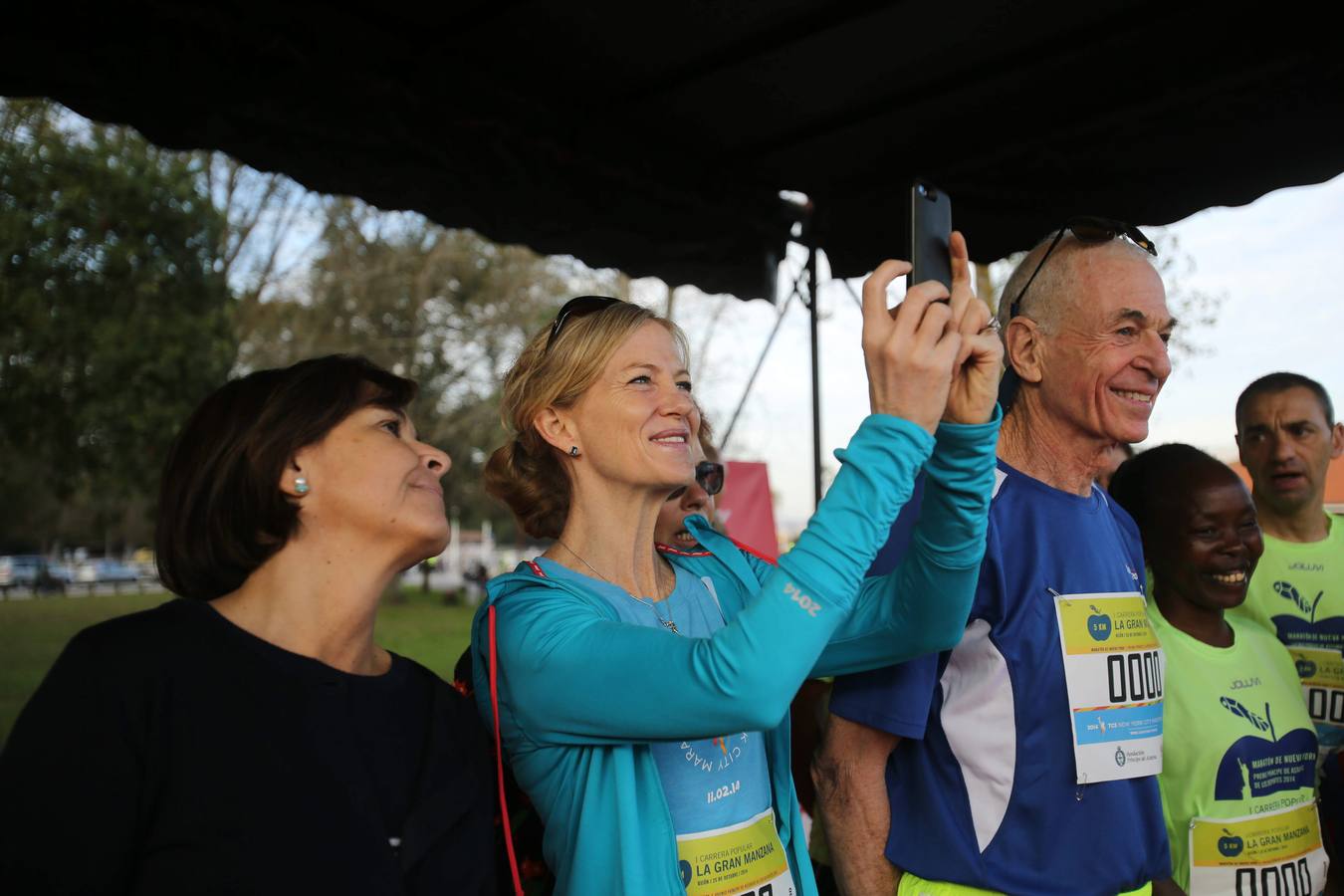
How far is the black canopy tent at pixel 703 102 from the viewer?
2.50 meters

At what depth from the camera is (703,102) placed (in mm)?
3322

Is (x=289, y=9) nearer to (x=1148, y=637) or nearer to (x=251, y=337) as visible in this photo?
(x=1148, y=637)

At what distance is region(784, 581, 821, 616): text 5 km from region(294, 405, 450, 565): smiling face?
0.62 metres

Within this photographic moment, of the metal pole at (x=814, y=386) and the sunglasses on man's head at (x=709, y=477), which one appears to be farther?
the metal pole at (x=814, y=386)

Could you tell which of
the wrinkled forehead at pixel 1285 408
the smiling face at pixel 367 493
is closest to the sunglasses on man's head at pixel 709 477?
the smiling face at pixel 367 493

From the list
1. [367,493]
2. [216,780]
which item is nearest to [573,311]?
[367,493]

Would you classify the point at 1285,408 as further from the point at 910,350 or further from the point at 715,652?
the point at 715,652

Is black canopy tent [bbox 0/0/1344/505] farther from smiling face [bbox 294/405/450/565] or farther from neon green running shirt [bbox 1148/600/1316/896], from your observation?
neon green running shirt [bbox 1148/600/1316/896]

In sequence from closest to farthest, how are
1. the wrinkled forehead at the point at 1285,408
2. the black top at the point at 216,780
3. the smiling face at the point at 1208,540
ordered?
the black top at the point at 216,780 < the smiling face at the point at 1208,540 < the wrinkled forehead at the point at 1285,408

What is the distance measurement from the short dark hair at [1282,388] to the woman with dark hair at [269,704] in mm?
2840

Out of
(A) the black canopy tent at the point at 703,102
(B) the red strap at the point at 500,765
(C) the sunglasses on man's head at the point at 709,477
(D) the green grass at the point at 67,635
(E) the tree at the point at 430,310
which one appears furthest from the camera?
(E) the tree at the point at 430,310

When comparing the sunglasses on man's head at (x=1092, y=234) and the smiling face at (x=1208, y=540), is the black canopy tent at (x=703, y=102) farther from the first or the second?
the smiling face at (x=1208, y=540)

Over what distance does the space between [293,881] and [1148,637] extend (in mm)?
1537

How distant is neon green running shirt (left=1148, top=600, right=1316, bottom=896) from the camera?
6.43 ft
